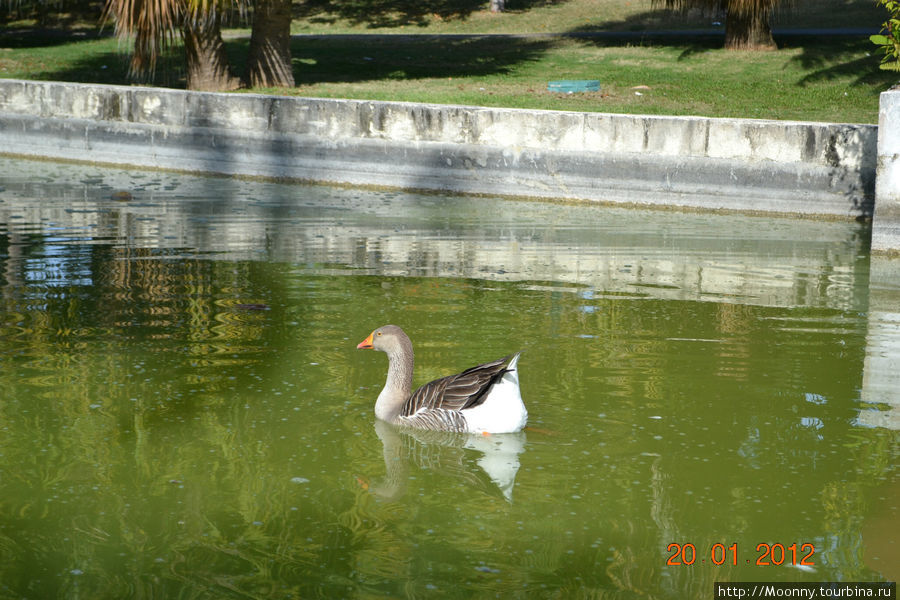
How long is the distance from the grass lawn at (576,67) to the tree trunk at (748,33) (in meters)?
0.43

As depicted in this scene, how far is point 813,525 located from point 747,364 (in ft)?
10.1

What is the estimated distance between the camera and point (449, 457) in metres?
7.39

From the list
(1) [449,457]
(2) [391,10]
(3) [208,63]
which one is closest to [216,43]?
(3) [208,63]

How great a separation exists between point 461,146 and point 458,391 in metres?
11.3

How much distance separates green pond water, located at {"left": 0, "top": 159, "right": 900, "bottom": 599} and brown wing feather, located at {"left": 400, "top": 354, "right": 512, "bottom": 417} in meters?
0.27

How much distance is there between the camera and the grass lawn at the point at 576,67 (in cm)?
2222

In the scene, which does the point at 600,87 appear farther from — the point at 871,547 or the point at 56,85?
the point at 871,547

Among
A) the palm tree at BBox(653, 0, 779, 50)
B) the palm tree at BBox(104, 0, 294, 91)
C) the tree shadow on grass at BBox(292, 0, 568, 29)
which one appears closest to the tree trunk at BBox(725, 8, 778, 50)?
the palm tree at BBox(653, 0, 779, 50)

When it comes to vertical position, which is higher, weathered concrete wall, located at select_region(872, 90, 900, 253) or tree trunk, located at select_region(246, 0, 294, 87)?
tree trunk, located at select_region(246, 0, 294, 87)

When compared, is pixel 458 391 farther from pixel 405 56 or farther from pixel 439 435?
pixel 405 56

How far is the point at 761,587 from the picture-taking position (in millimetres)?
5602

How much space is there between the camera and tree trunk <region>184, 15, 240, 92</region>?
23.9m

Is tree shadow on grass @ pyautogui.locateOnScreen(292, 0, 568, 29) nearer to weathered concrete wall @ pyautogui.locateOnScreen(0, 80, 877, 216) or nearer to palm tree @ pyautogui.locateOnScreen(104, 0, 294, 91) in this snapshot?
palm tree @ pyautogui.locateOnScreen(104, 0, 294, 91)

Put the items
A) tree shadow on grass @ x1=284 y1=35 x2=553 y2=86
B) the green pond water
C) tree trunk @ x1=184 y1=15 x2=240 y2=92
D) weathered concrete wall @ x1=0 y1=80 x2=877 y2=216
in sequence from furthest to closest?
tree shadow on grass @ x1=284 y1=35 x2=553 y2=86 < tree trunk @ x1=184 y1=15 x2=240 y2=92 < weathered concrete wall @ x1=0 y1=80 x2=877 y2=216 < the green pond water
